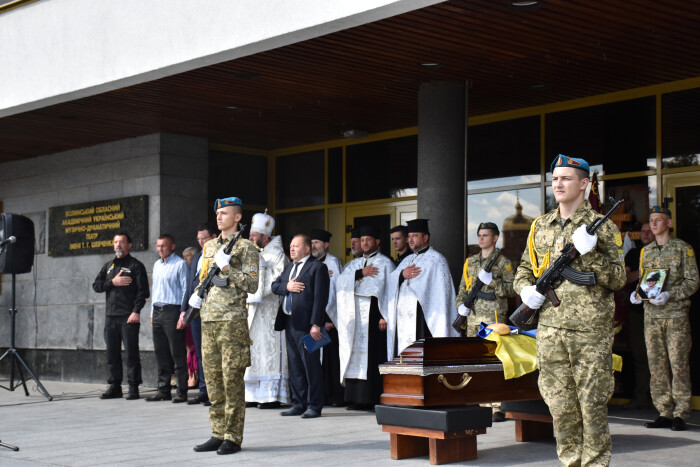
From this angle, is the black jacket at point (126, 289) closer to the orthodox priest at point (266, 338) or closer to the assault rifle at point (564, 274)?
the orthodox priest at point (266, 338)

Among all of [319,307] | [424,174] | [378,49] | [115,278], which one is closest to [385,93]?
[424,174]

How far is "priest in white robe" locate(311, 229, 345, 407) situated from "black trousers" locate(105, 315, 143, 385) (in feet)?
8.46

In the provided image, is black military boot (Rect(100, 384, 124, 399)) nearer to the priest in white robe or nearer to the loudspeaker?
the loudspeaker

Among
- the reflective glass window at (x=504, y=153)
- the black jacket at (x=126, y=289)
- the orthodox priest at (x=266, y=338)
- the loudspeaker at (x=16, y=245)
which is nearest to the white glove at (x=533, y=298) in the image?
the orthodox priest at (x=266, y=338)

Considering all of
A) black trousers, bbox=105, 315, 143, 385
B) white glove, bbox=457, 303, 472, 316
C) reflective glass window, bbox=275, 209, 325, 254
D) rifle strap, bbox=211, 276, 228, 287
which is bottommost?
black trousers, bbox=105, 315, 143, 385

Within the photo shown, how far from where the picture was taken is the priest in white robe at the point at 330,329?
10.7m

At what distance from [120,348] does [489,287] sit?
17.2 ft

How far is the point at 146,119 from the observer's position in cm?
1241

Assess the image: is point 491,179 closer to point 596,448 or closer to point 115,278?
point 115,278

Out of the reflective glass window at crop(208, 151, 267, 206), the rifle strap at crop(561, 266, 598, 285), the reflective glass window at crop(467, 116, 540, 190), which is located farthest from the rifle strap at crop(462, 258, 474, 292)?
the reflective glass window at crop(208, 151, 267, 206)

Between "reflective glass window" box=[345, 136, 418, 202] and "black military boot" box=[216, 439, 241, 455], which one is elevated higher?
"reflective glass window" box=[345, 136, 418, 202]

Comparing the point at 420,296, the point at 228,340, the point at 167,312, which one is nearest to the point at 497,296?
the point at 420,296

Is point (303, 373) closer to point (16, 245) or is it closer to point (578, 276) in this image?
point (16, 245)

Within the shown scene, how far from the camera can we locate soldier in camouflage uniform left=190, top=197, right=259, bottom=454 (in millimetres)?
7386
